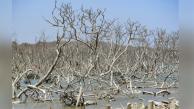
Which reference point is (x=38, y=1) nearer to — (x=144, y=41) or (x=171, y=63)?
(x=144, y=41)

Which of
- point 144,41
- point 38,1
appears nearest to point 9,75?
point 38,1

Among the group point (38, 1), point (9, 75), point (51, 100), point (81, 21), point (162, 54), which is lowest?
point (51, 100)

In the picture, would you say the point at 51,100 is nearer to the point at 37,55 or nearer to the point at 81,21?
the point at 37,55

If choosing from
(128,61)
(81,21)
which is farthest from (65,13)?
(128,61)

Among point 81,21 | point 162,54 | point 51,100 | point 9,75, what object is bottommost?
point 51,100

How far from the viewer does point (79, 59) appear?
247 centimetres

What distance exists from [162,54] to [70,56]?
71cm

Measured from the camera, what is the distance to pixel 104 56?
2479mm

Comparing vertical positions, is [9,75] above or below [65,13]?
below

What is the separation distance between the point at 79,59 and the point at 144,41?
0.52 meters

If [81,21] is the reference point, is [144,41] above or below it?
below

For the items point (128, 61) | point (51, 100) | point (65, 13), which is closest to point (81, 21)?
point (65, 13)

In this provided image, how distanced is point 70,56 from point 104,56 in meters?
0.26

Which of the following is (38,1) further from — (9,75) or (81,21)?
(9,75)
